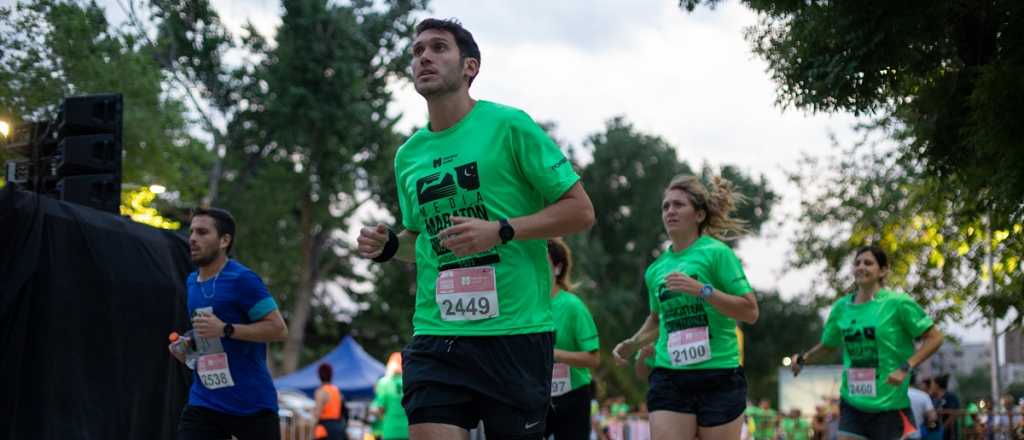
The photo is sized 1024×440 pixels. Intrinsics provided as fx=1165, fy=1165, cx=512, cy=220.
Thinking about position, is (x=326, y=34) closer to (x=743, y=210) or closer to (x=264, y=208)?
(x=264, y=208)

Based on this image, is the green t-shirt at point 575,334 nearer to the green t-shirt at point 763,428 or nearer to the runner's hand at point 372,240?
the runner's hand at point 372,240

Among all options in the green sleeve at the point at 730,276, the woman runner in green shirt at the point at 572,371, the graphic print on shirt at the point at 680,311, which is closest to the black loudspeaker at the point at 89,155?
the woman runner in green shirt at the point at 572,371

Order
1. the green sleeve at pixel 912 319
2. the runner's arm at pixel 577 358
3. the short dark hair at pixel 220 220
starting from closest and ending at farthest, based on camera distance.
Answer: the short dark hair at pixel 220 220 < the runner's arm at pixel 577 358 < the green sleeve at pixel 912 319

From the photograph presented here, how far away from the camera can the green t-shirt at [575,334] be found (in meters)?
7.76

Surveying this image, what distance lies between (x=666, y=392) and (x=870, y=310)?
2622 mm

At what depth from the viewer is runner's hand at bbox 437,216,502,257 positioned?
356 centimetres

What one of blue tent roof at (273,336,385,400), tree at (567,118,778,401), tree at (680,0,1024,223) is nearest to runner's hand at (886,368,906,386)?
tree at (680,0,1024,223)

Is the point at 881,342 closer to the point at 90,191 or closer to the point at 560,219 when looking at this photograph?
the point at 560,219

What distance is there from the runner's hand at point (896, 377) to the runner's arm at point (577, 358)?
1.99 m

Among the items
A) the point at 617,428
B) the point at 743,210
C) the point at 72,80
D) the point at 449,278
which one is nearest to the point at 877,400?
the point at 449,278

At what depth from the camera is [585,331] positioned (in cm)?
781

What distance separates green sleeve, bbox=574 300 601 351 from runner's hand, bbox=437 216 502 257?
13.9 feet

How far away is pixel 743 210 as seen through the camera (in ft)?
160

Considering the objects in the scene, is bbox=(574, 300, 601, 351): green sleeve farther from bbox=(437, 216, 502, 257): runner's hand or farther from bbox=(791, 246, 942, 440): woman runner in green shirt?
bbox=(437, 216, 502, 257): runner's hand
